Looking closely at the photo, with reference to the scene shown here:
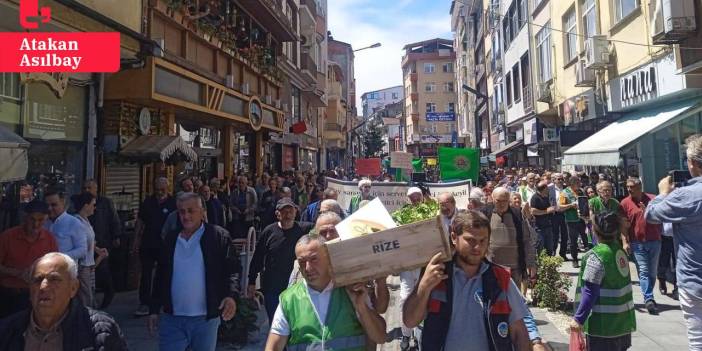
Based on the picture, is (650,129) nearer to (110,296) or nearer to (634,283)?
(634,283)

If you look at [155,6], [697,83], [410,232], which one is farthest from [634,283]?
[155,6]

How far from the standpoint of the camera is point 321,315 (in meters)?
2.71

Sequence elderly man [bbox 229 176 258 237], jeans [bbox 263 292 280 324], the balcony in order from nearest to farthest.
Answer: jeans [bbox 263 292 280 324] < elderly man [bbox 229 176 258 237] < the balcony

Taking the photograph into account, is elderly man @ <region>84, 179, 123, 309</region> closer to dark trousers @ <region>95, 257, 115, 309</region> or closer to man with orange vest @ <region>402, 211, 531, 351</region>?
dark trousers @ <region>95, 257, 115, 309</region>

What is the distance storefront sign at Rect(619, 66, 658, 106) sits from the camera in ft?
38.1

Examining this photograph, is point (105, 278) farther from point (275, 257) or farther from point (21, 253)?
point (275, 257)

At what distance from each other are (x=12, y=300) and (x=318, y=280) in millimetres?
3482

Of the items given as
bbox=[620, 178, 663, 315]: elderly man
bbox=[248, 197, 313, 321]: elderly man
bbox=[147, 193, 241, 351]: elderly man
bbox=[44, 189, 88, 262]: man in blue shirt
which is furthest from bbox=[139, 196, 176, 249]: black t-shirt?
bbox=[620, 178, 663, 315]: elderly man

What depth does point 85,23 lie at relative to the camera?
7281 millimetres

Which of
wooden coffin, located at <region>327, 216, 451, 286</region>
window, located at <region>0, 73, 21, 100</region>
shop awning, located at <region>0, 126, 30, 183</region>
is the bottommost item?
wooden coffin, located at <region>327, 216, 451, 286</region>

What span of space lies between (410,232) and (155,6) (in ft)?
32.8

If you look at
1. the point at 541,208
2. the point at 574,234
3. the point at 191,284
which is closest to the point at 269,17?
the point at 541,208

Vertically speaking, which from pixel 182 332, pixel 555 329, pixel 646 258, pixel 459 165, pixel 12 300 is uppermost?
pixel 459 165

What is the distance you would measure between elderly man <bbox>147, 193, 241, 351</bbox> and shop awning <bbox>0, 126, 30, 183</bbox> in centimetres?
243
